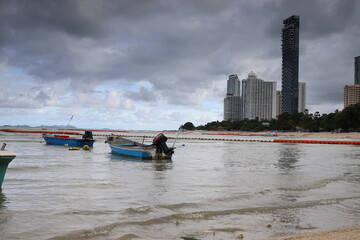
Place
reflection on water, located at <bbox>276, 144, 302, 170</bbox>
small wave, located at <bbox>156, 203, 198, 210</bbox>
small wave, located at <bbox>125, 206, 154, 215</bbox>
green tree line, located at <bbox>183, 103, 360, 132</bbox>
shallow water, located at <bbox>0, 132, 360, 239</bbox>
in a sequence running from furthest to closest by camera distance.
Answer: green tree line, located at <bbox>183, 103, 360, 132</bbox>, reflection on water, located at <bbox>276, 144, 302, 170</bbox>, small wave, located at <bbox>156, 203, 198, 210</bbox>, small wave, located at <bbox>125, 206, 154, 215</bbox>, shallow water, located at <bbox>0, 132, 360, 239</bbox>

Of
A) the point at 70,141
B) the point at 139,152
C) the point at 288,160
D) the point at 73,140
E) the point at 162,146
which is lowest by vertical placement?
the point at 288,160

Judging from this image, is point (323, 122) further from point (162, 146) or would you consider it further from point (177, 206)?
point (177, 206)

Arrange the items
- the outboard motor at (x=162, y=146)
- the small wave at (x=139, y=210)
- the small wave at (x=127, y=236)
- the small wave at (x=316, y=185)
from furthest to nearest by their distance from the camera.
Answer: the outboard motor at (x=162, y=146)
the small wave at (x=316, y=185)
the small wave at (x=139, y=210)
the small wave at (x=127, y=236)

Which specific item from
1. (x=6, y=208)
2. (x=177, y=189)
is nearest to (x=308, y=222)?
(x=177, y=189)

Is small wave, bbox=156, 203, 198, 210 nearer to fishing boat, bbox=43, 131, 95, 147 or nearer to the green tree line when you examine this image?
fishing boat, bbox=43, 131, 95, 147

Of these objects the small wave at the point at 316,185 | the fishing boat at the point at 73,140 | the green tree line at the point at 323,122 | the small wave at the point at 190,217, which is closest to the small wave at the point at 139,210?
the small wave at the point at 190,217

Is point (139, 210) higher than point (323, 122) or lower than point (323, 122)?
lower

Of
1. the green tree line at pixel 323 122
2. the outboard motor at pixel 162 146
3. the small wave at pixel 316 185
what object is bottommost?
the small wave at pixel 316 185

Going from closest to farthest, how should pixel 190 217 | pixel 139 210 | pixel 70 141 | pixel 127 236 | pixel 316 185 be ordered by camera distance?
pixel 127 236 → pixel 190 217 → pixel 139 210 → pixel 316 185 → pixel 70 141

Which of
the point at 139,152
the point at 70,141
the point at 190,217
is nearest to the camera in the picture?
the point at 190,217

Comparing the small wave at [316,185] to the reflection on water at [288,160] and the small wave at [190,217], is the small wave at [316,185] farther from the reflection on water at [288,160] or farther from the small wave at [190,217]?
the reflection on water at [288,160]

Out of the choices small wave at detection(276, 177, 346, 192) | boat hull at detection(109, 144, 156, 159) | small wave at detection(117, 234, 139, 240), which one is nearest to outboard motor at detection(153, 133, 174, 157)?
boat hull at detection(109, 144, 156, 159)

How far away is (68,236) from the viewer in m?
8.19

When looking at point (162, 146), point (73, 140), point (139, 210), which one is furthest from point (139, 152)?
point (139, 210)
